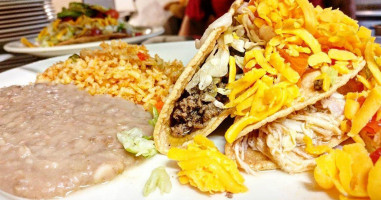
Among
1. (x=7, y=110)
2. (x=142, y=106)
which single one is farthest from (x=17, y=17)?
(x=142, y=106)

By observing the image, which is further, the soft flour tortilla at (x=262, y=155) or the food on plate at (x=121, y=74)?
the food on plate at (x=121, y=74)

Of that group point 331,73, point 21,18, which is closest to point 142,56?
point 331,73

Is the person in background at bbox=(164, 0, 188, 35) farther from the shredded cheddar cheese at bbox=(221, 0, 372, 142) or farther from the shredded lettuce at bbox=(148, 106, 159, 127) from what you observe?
the shredded cheddar cheese at bbox=(221, 0, 372, 142)

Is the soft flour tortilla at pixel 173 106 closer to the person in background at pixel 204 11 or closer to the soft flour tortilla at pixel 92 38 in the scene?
the soft flour tortilla at pixel 92 38

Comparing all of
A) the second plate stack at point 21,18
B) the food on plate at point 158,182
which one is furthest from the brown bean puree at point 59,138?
the second plate stack at point 21,18

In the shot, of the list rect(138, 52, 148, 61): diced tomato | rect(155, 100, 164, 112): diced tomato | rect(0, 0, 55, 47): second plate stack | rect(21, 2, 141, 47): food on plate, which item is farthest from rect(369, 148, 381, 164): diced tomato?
rect(0, 0, 55, 47): second plate stack

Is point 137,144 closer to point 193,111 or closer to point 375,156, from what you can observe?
point 193,111
